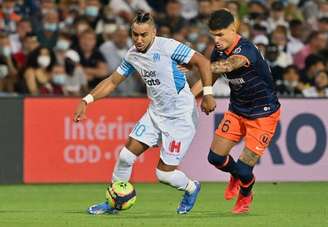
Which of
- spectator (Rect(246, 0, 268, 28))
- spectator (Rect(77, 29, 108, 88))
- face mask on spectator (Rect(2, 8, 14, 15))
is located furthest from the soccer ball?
spectator (Rect(246, 0, 268, 28))

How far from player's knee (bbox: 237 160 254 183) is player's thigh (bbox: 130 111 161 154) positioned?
105cm

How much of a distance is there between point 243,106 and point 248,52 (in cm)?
75

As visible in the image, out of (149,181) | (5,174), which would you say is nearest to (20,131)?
(5,174)

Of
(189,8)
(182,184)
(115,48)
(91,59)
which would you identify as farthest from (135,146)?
(189,8)

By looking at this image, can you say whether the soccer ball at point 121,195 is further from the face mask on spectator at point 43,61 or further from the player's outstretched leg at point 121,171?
the face mask on spectator at point 43,61

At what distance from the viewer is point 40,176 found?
723 inches

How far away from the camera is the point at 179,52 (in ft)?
40.9

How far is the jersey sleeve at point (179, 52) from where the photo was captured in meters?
12.4

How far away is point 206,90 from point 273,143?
22.9 feet

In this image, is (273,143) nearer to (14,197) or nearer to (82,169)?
(82,169)

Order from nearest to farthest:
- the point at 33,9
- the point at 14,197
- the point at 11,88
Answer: the point at 14,197
the point at 11,88
the point at 33,9

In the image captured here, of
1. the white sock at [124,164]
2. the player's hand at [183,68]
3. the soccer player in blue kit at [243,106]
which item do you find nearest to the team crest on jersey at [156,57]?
the player's hand at [183,68]

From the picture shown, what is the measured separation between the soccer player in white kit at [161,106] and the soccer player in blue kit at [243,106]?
0.43 metres

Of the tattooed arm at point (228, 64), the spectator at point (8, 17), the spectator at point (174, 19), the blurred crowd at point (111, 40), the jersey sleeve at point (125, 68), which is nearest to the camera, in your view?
the tattooed arm at point (228, 64)
